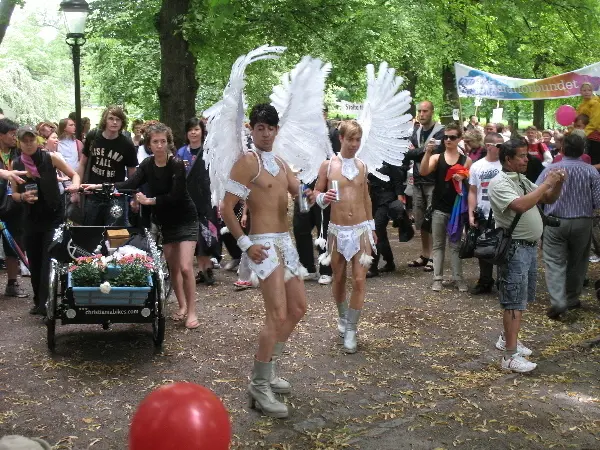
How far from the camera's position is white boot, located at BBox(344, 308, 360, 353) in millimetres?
7070

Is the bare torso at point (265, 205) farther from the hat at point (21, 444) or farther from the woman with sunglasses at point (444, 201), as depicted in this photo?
the woman with sunglasses at point (444, 201)

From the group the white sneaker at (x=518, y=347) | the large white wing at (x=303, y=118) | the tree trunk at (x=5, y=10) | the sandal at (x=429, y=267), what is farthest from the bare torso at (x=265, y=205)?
the tree trunk at (x=5, y=10)

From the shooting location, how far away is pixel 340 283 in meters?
7.23

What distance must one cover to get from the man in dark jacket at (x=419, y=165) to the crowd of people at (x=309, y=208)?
0.07 ft

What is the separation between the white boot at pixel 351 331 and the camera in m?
7.07

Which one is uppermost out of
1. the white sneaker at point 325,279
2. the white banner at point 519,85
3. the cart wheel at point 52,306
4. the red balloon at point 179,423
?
the white banner at point 519,85

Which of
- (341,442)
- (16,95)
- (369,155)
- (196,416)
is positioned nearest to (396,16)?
(369,155)

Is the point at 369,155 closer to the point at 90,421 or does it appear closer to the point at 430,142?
the point at 430,142

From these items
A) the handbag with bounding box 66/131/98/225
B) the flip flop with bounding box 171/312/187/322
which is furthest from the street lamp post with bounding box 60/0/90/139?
the flip flop with bounding box 171/312/187/322

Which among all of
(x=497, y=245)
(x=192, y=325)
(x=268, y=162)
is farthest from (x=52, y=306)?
(x=497, y=245)

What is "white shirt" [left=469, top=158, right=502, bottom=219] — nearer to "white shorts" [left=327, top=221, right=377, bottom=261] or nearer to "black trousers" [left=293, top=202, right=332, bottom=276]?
"black trousers" [left=293, top=202, right=332, bottom=276]

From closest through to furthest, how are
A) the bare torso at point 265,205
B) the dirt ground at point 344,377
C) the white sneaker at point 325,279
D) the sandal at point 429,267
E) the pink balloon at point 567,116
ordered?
the dirt ground at point 344,377
the bare torso at point 265,205
the white sneaker at point 325,279
the sandal at point 429,267
the pink balloon at point 567,116

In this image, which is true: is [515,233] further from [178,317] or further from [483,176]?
[178,317]

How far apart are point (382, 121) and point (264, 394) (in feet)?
11.4
